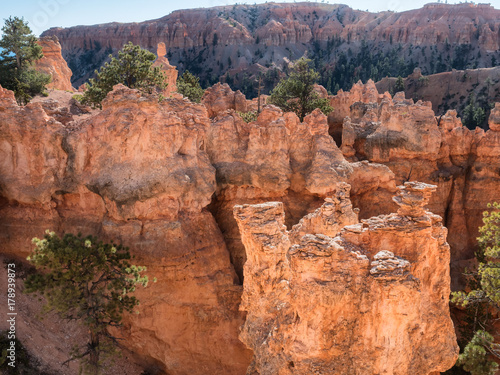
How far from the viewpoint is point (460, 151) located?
73.1 feet

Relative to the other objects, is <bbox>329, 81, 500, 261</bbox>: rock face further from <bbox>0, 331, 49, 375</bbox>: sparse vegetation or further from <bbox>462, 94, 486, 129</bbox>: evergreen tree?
<bbox>462, 94, 486, 129</bbox>: evergreen tree

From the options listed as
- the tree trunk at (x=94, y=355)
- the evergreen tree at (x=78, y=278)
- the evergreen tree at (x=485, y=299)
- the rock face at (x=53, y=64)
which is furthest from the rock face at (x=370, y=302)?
the rock face at (x=53, y=64)

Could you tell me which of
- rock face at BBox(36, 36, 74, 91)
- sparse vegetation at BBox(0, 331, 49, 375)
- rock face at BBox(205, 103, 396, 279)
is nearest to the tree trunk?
sparse vegetation at BBox(0, 331, 49, 375)

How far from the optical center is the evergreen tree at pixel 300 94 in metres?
30.6

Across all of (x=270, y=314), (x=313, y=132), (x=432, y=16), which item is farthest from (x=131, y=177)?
(x=432, y=16)

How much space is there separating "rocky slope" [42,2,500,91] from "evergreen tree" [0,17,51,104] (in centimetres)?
6600

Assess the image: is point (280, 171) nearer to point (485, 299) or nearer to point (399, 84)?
point (485, 299)

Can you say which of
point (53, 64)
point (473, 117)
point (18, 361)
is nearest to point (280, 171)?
point (18, 361)

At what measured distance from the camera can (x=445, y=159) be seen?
22.5m

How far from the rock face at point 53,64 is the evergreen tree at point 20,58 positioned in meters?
5.63

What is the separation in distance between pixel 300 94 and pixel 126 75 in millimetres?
13373

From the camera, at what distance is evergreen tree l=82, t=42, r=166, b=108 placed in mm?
23969

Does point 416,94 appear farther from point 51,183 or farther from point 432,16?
point 51,183

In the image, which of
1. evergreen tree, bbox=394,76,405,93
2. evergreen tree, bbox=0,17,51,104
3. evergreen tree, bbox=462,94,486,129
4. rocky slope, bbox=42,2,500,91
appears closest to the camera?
evergreen tree, bbox=0,17,51,104
